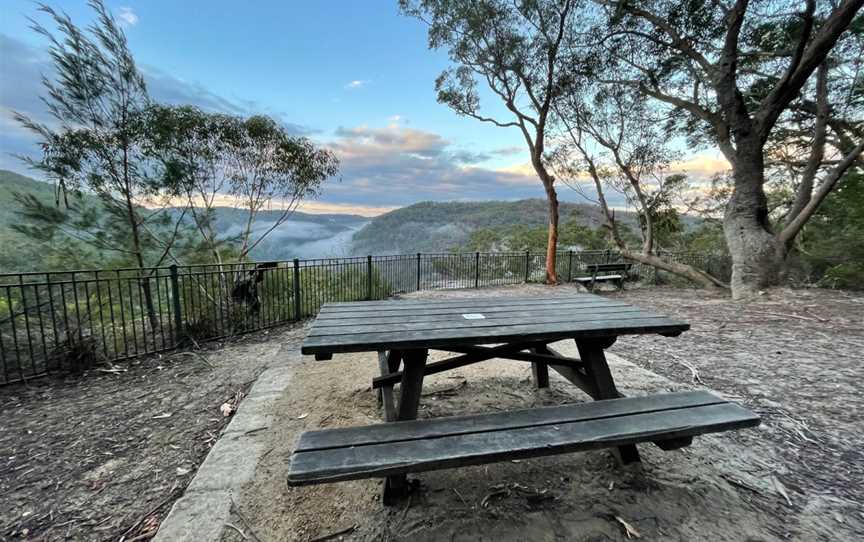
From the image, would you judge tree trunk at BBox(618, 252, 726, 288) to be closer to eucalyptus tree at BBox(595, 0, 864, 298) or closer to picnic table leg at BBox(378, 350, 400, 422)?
eucalyptus tree at BBox(595, 0, 864, 298)

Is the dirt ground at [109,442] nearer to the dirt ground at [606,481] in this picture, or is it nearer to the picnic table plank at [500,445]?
the dirt ground at [606,481]

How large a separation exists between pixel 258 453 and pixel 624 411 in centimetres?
214

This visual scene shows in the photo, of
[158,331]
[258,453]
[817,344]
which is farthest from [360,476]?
[817,344]

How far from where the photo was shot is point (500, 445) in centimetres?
147

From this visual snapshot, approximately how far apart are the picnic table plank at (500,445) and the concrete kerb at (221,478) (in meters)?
0.72

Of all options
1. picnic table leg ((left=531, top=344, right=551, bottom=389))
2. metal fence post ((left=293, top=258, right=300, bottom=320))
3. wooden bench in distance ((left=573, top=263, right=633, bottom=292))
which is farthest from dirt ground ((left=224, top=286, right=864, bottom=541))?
wooden bench in distance ((left=573, top=263, right=633, bottom=292))

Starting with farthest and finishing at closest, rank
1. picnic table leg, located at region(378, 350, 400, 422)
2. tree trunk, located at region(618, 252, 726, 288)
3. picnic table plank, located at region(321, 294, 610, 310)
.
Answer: tree trunk, located at region(618, 252, 726, 288)
picnic table plank, located at region(321, 294, 610, 310)
picnic table leg, located at region(378, 350, 400, 422)

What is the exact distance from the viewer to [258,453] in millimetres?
2176

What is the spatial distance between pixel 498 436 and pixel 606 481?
83cm

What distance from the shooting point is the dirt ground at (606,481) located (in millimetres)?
1583

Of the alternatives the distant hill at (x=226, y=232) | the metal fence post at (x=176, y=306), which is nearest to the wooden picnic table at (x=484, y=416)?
the metal fence post at (x=176, y=306)

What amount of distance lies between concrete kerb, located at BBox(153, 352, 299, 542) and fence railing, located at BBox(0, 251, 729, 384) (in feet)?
8.06

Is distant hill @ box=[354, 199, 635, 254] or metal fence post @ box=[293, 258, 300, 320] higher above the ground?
distant hill @ box=[354, 199, 635, 254]

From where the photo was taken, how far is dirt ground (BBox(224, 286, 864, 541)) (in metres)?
1.58
